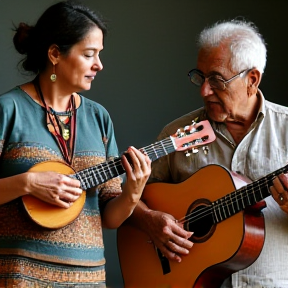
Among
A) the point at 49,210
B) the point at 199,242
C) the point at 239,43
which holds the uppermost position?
the point at 239,43

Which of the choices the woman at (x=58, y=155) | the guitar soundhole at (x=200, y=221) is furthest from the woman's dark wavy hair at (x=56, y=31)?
the guitar soundhole at (x=200, y=221)

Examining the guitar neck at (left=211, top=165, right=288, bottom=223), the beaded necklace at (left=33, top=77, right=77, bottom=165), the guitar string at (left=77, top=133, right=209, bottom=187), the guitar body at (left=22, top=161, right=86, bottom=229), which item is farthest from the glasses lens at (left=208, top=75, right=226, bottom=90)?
the guitar body at (left=22, top=161, right=86, bottom=229)

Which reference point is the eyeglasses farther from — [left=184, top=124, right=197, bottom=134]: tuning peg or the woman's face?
the woman's face

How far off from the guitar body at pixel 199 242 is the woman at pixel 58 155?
0.23 meters

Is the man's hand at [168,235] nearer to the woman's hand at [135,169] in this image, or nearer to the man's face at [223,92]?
the woman's hand at [135,169]

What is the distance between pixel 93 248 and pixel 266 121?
0.69 metres

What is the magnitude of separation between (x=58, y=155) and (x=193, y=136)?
0.44 metres

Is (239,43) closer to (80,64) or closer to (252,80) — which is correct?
(252,80)

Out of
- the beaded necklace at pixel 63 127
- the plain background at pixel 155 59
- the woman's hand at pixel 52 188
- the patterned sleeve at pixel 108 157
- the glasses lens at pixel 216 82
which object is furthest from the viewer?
the plain background at pixel 155 59

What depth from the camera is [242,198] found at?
1.84 m

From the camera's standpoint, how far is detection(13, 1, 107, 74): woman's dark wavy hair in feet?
5.74

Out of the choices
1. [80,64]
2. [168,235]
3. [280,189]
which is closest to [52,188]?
[80,64]

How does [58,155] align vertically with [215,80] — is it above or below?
below

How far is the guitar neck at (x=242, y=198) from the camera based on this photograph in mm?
1799
